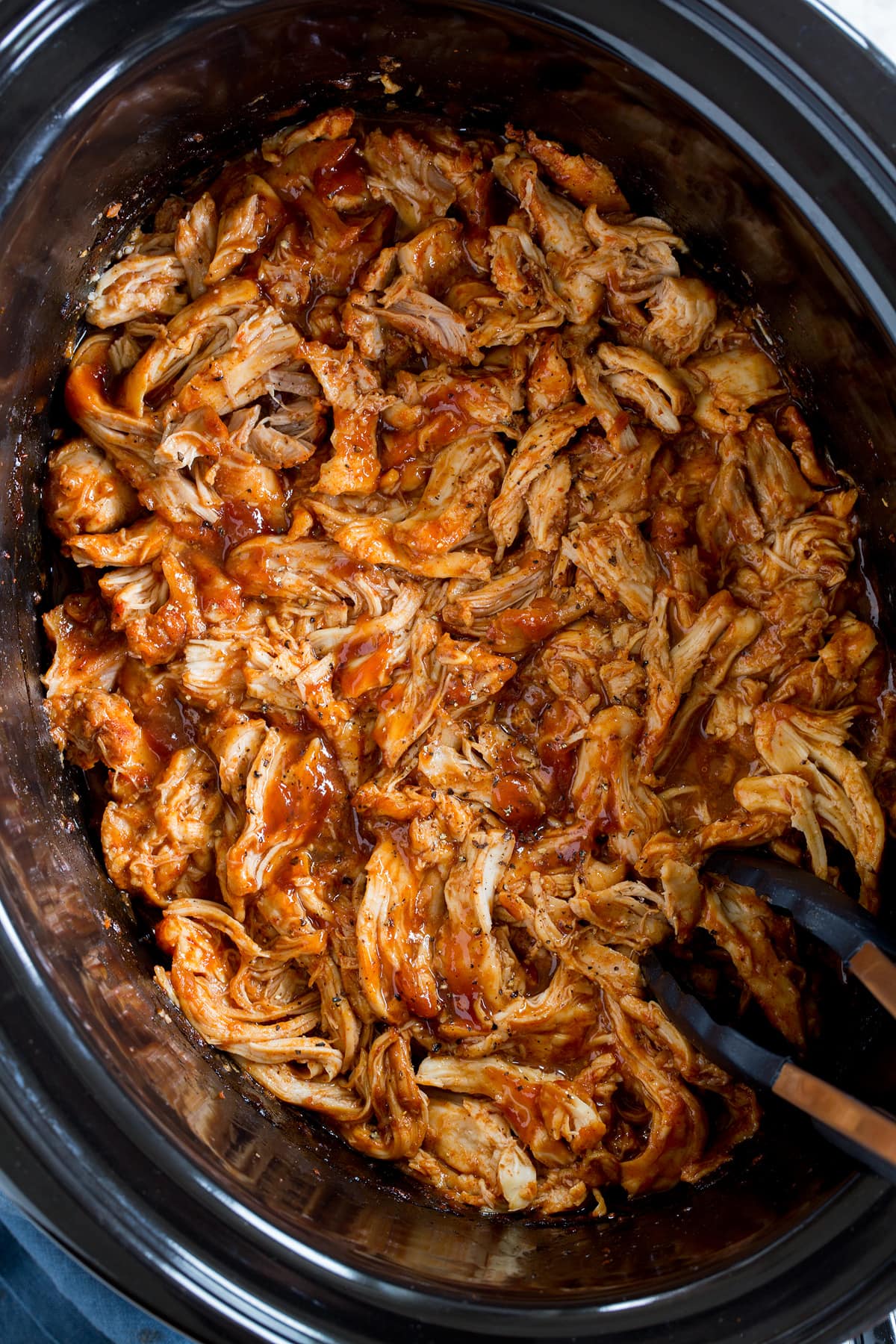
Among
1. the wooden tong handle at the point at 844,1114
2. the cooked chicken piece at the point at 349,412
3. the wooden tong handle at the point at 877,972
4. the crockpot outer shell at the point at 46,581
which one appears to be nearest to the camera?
the wooden tong handle at the point at 844,1114

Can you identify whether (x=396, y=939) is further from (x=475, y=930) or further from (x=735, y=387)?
(x=735, y=387)

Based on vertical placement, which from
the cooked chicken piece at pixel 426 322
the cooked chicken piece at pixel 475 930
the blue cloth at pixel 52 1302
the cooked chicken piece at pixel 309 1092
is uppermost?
the cooked chicken piece at pixel 426 322

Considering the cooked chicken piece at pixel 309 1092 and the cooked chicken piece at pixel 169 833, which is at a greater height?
the cooked chicken piece at pixel 169 833

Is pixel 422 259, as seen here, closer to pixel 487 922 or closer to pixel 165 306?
pixel 165 306

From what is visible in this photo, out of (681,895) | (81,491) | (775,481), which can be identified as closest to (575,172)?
(775,481)

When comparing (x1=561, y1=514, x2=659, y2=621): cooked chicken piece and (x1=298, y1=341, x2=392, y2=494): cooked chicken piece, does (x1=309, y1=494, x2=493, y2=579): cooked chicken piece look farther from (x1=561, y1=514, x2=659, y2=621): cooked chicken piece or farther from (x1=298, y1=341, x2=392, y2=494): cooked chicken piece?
(x1=561, y1=514, x2=659, y2=621): cooked chicken piece

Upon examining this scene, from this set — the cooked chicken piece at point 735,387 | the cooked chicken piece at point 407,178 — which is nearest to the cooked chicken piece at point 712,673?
the cooked chicken piece at point 735,387

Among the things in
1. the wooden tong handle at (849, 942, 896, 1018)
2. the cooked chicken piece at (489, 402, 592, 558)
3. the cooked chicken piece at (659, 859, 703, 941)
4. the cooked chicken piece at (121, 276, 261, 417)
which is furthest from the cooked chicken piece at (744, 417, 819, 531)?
the cooked chicken piece at (121, 276, 261, 417)

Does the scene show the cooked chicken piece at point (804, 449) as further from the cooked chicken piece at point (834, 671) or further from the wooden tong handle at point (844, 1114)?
the wooden tong handle at point (844, 1114)
